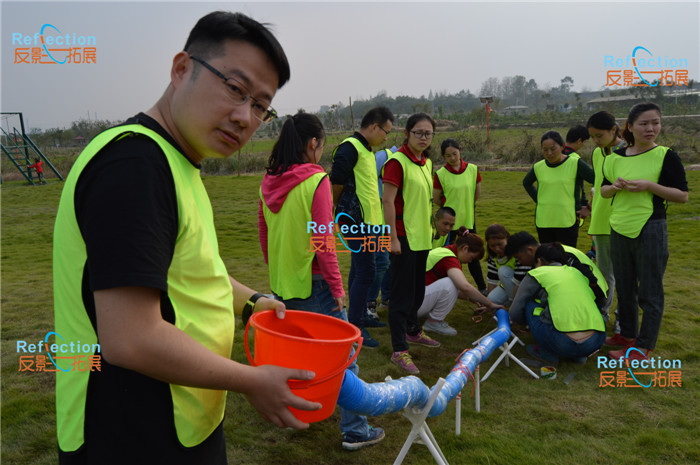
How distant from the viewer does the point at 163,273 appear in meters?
0.85

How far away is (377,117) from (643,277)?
2.62 metres

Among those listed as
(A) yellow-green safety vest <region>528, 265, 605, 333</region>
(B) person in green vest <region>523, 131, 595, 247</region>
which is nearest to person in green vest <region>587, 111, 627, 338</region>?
(B) person in green vest <region>523, 131, 595, 247</region>

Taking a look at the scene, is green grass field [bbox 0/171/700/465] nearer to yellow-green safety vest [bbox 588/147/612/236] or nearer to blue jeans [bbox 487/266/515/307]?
blue jeans [bbox 487/266/515/307]

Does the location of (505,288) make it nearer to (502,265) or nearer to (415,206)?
(502,265)

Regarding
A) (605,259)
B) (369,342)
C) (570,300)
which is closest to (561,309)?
(570,300)

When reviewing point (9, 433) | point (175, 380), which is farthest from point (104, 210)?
point (9, 433)

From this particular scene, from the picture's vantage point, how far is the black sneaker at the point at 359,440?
8.95 feet

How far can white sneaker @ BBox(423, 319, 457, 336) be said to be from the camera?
14.6ft

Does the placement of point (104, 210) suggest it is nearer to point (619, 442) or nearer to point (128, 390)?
point (128, 390)

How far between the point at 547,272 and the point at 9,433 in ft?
13.0

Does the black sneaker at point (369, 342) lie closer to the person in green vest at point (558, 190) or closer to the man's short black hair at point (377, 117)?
the man's short black hair at point (377, 117)

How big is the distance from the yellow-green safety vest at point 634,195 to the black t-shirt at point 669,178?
28 mm

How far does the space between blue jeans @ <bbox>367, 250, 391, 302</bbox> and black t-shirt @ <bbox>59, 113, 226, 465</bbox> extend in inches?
143

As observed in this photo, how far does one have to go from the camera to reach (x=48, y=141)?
115 ft
